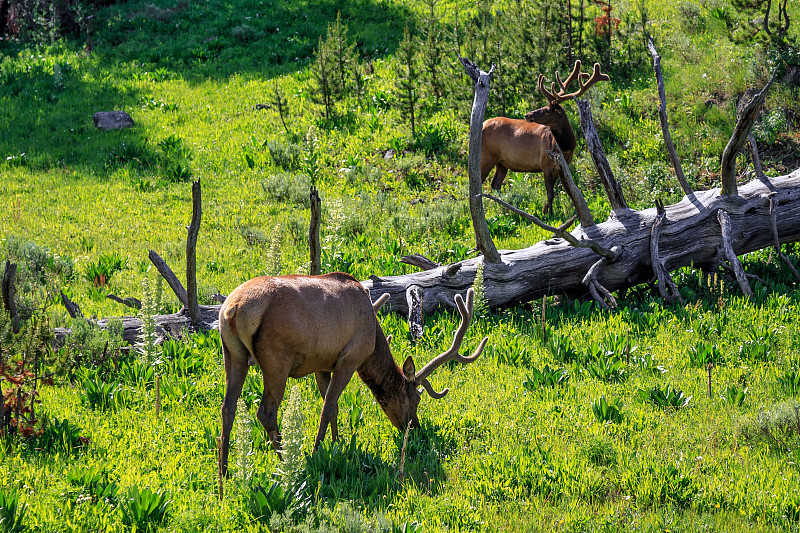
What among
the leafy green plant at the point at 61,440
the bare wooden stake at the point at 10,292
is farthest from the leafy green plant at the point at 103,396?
the bare wooden stake at the point at 10,292

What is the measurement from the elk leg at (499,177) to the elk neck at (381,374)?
7435 mm

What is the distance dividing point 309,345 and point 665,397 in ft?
11.1

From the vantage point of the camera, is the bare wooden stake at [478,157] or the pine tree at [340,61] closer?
the bare wooden stake at [478,157]

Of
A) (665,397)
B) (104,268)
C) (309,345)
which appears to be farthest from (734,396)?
(104,268)

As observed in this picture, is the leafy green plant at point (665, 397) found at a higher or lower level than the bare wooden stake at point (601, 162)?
lower

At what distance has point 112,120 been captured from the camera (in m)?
16.9

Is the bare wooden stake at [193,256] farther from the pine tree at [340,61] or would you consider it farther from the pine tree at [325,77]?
the pine tree at [340,61]

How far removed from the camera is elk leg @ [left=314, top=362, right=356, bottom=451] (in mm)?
5789

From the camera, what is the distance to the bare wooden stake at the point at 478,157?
27.4 feet

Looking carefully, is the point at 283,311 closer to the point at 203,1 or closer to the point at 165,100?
the point at 165,100

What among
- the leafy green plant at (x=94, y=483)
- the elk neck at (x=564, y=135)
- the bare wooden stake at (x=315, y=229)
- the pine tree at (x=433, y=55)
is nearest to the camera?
the leafy green plant at (x=94, y=483)

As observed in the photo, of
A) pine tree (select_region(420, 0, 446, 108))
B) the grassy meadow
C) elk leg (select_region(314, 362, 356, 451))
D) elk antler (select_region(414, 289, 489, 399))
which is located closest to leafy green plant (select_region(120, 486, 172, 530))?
the grassy meadow

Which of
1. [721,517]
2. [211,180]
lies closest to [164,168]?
[211,180]

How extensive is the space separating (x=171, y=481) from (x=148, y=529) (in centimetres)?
67
